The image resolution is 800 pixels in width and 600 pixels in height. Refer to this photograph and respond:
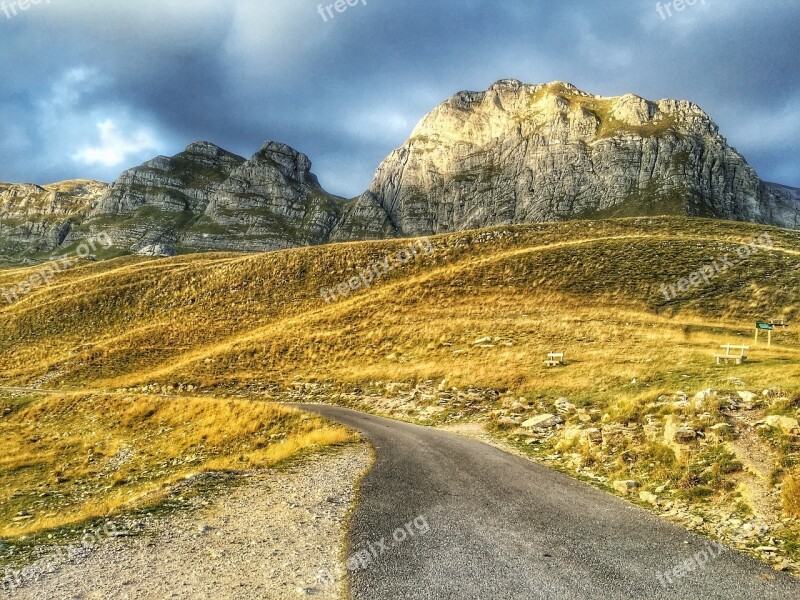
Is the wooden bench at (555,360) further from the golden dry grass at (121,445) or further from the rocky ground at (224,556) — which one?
the rocky ground at (224,556)

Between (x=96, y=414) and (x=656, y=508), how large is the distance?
33.1 m

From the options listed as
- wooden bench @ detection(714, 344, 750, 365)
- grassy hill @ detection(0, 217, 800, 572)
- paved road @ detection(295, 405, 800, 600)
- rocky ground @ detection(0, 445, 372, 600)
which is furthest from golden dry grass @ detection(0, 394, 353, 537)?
wooden bench @ detection(714, 344, 750, 365)

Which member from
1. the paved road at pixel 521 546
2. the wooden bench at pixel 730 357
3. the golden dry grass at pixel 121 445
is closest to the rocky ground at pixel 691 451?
the paved road at pixel 521 546

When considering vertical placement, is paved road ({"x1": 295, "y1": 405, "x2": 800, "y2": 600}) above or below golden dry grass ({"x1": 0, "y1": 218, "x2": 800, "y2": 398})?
below

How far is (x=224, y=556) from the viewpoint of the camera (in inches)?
299

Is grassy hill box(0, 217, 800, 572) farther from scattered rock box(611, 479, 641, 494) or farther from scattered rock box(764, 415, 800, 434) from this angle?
scattered rock box(611, 479, 641, 494)

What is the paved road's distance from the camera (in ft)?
22.1

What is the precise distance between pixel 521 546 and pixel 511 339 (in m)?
28.4

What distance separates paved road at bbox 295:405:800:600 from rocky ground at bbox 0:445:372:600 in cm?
65

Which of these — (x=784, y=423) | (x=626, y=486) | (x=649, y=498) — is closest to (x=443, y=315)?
(x=626, y=486)

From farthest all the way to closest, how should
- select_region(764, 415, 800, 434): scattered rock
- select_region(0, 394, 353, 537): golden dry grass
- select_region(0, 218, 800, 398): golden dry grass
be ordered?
select_region(0, 218, 800, 398): golden dry grass, select_region(0, 394, 353, 537): golden dry grass, select_region(764, 415, 800, 434): scattered rock

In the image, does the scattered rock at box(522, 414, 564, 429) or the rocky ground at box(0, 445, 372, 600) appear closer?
the rocky ground at box(0, 445, 372, 600)

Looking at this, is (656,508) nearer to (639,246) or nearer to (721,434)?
(721,434)

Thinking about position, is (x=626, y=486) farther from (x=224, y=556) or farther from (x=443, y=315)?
(x=443, y=315)
